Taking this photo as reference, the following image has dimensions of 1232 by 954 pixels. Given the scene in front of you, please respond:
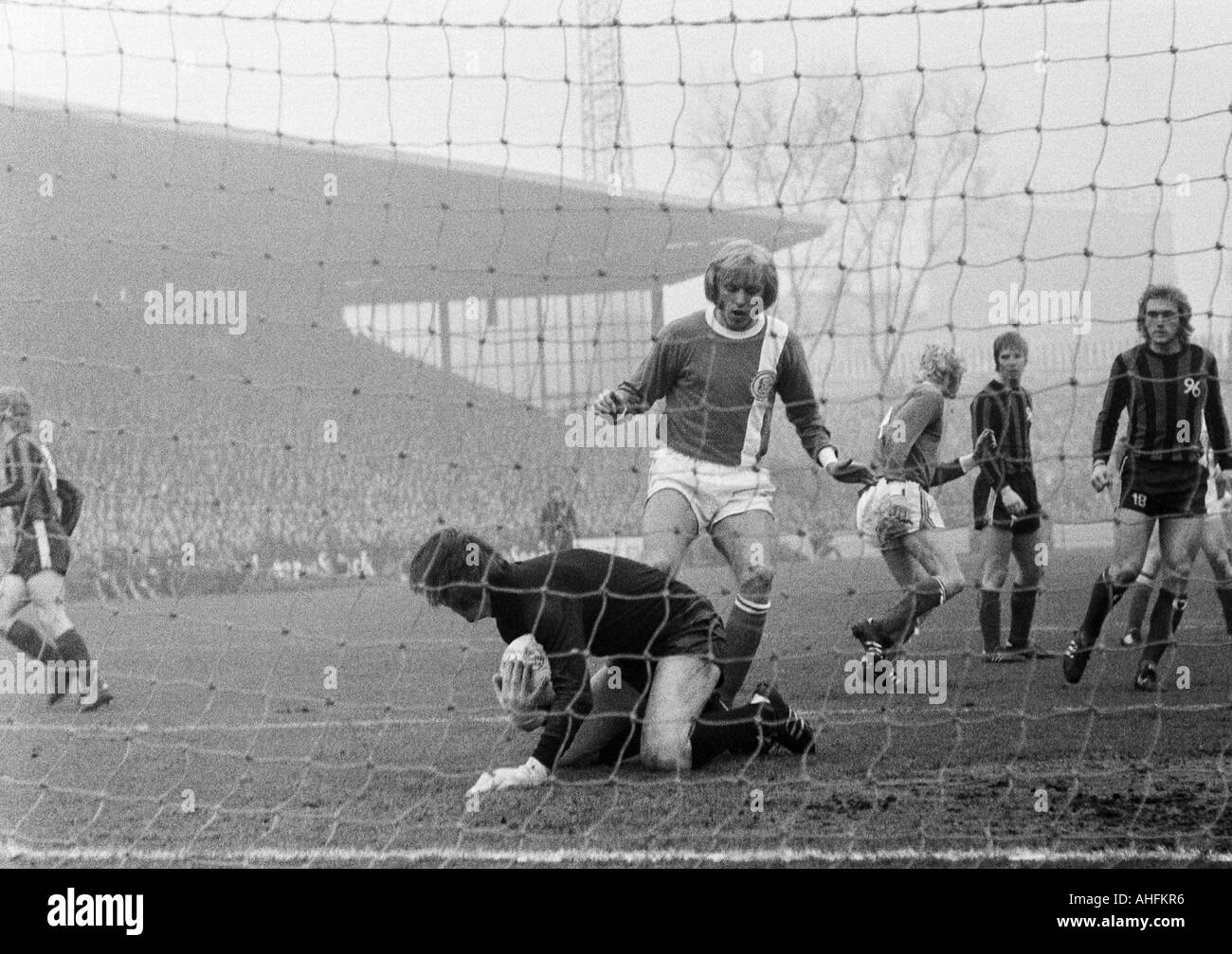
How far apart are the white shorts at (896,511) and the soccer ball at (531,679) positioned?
169 centimetres

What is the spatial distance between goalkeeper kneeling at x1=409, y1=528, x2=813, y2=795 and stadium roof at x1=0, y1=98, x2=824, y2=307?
648 cm

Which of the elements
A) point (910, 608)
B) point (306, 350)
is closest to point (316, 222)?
point (306, 350)

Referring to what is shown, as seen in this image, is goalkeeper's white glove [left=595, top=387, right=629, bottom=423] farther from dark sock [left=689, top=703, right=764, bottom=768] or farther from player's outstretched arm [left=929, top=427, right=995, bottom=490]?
player's outstretched arm [left=929, top=427, right=995, bottom=490]

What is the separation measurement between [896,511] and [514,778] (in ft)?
6.83

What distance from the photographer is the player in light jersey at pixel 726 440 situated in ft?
14.2

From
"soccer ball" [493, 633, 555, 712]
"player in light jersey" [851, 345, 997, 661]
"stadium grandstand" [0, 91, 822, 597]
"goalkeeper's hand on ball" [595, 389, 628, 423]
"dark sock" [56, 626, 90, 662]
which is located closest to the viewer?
"soccer ball" [493, 633, 555, 712]

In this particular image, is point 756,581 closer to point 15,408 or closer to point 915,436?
point 915,436

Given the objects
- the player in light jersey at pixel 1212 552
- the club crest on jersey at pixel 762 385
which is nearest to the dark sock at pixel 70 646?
the club crest on jersey at pixel 762 385

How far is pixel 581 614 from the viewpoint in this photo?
3.94m

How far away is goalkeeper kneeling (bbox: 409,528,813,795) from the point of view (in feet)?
12.4

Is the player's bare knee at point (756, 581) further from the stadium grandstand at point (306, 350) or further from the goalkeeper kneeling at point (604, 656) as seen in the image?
the stadium grandstand at point (306, 350)

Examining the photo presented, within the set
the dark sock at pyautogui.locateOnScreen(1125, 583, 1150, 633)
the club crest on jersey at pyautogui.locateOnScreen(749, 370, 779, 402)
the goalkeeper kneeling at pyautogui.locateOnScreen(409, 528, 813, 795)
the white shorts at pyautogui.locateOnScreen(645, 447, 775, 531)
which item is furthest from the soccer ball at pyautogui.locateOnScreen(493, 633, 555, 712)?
the dark sock at pyautogui.locateOnScreen(1125, 583, 1150, 633)

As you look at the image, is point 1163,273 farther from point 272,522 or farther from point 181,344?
point 181,344
